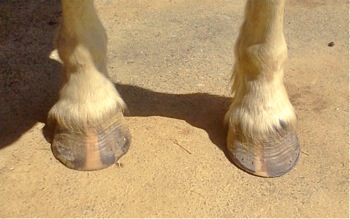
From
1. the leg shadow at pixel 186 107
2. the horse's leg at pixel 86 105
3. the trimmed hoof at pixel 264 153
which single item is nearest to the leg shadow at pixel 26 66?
the horse's leg at pixel 86 105

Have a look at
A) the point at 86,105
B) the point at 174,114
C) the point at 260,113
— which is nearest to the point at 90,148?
the point at 86,105

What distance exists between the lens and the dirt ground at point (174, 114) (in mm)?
2283

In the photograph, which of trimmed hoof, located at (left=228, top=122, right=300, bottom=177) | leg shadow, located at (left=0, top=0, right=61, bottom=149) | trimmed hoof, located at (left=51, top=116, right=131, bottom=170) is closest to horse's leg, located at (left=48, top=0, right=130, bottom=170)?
trimmed hoof, located at (left=51, top=116, right=131, bottom=170)

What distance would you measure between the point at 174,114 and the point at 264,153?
47 cm

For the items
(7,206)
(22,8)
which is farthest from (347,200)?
(22,8)

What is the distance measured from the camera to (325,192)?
7.72ft

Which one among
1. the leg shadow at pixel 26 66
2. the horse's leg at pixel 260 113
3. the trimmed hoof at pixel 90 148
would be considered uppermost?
the horse's leg at pixel 260 113

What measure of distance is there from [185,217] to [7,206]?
0.65 m

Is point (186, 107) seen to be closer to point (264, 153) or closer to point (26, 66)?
point (264, 153)

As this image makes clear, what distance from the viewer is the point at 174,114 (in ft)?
8.81

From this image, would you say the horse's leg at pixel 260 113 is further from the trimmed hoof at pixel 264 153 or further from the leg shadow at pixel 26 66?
the leg shadow at pixel 26 66

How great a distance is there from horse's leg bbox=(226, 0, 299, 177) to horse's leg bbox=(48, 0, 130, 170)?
468mm

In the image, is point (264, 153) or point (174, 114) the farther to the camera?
point (174, 114)

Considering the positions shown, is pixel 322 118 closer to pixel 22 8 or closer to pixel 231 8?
pixel 231 8
